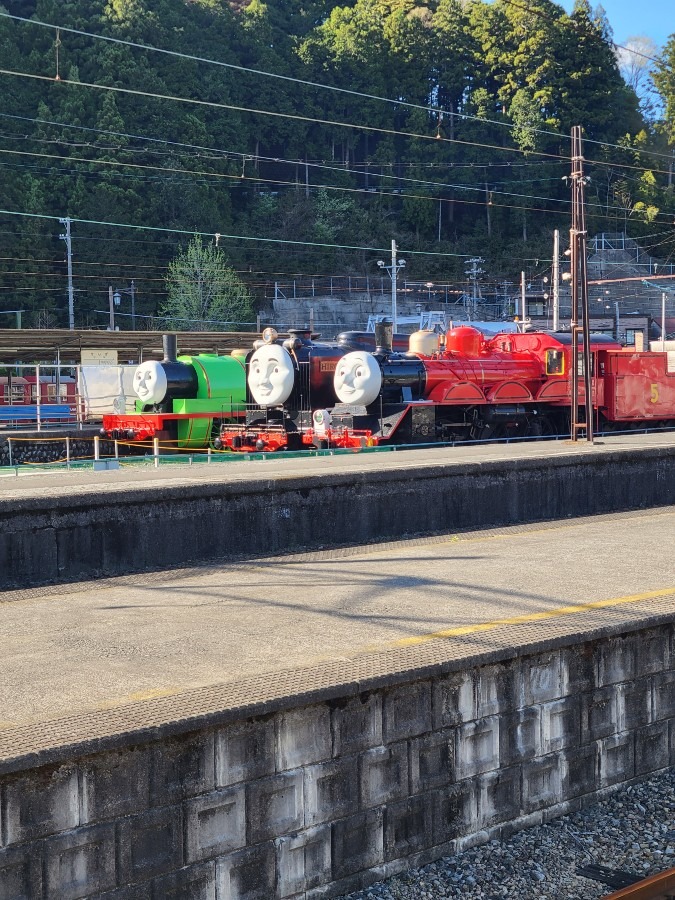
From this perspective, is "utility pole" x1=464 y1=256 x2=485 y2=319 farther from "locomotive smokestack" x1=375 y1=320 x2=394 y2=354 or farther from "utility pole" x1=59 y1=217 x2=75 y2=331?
"locomotive smokestack" x1=375 y1=320 x2=394 y2=354

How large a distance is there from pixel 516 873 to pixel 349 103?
87207 mm

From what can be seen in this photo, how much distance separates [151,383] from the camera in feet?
80.5

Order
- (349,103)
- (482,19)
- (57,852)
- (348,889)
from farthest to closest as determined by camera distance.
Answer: (482,19)
(349,103)
(348,889)
(57,852)

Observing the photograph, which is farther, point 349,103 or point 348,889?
point 349,103

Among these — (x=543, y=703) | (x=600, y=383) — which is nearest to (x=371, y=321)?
(x=600, y=383)

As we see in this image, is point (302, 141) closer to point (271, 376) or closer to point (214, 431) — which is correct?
point (214, 431)

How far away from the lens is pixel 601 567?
29.2ft

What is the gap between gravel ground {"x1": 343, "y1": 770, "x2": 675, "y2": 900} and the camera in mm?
5543

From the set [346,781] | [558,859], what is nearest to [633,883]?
[558,859]

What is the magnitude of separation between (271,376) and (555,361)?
269 inches

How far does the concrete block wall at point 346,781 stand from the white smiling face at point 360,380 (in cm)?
1494

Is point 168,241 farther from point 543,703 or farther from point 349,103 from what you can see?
point 543,703

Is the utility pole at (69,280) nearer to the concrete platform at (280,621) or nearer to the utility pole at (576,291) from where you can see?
the utility pole at (576,291)

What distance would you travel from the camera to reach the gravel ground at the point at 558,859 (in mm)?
5543
